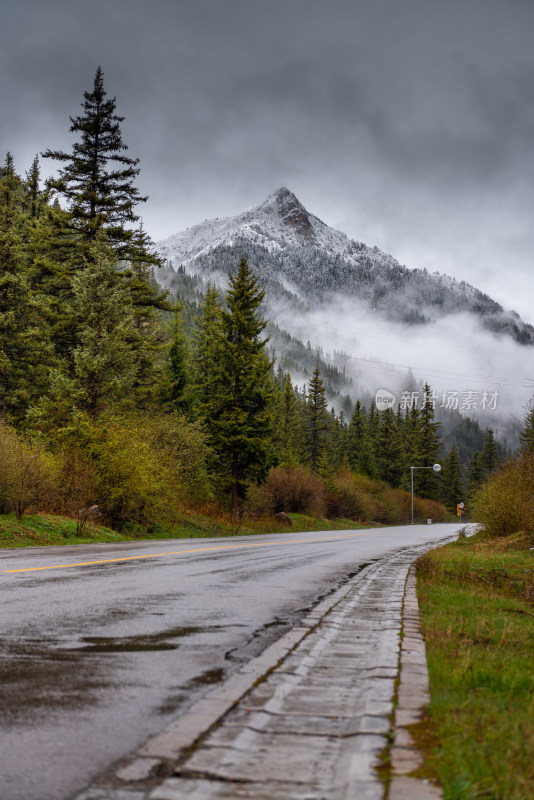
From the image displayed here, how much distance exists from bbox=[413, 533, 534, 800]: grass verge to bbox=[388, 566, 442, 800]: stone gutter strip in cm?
6

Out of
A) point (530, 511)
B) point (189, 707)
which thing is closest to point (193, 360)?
point (530, 511)

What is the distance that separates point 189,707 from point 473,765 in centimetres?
173

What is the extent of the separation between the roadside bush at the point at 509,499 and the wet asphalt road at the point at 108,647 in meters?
10.7

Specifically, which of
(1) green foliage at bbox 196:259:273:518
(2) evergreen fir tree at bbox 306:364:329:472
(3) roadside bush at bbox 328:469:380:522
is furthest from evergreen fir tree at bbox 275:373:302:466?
(1) green foliage at bbox 196:259:273:518

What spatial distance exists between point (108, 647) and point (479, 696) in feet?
9.81

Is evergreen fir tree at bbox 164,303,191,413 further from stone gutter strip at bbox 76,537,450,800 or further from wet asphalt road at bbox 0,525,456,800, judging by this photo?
stone gutter strip at bbox 76,537,450,800

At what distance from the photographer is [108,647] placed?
18.5 feet

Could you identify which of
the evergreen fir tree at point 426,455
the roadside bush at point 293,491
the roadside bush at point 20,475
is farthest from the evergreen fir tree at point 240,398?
the evergreen fir tree at point 426,455

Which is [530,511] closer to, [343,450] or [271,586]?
[271,586]

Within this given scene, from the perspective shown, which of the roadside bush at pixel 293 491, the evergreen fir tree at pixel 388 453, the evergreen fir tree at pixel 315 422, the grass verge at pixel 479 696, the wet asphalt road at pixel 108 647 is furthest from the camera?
the evergreen fir tree at pixel 388 453

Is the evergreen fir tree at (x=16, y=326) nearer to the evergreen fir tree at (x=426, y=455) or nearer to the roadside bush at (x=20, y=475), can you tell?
the roadside bush at (x=20, y=475)

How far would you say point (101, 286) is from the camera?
3262 centimetres

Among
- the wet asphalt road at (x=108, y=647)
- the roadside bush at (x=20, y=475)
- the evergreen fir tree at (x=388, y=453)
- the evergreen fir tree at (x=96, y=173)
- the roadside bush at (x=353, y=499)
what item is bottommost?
the roadside bush at (x=353, y=499)

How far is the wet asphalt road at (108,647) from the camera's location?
324 cm
